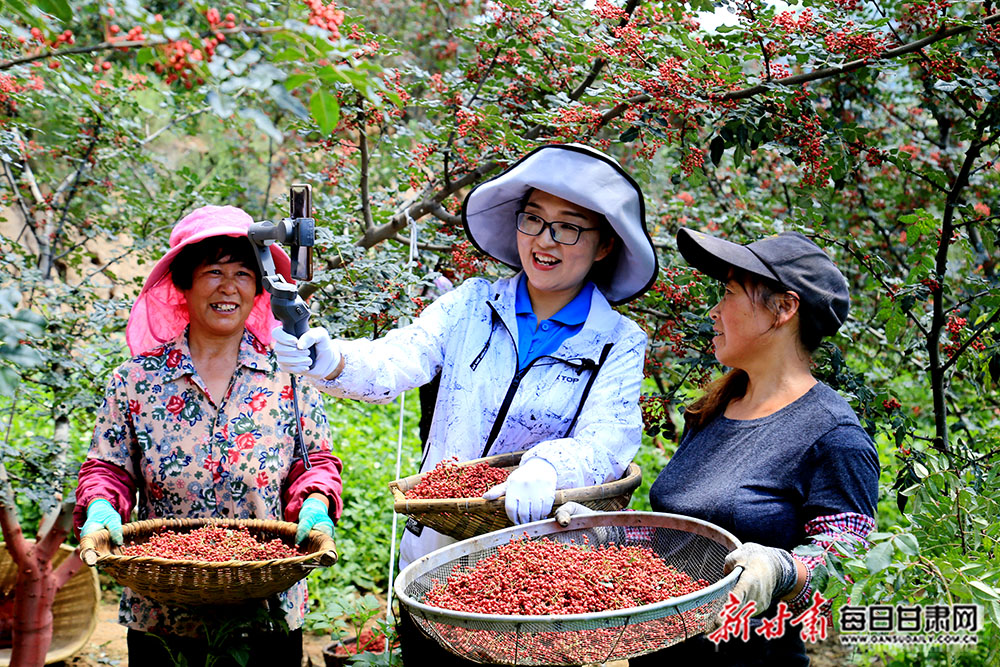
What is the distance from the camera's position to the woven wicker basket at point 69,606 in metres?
3.59

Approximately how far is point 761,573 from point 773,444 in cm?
38

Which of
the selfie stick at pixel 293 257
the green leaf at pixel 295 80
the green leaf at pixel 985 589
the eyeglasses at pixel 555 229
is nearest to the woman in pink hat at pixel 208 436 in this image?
the selfie stick at pixel 293 257

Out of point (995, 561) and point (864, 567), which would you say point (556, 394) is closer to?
point (864, 567)

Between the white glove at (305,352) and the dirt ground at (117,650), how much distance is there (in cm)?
213

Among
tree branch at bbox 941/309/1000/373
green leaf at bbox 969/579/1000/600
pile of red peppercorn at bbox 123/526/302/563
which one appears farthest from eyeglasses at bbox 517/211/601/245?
tree branch at bbox 941/309/1000/373

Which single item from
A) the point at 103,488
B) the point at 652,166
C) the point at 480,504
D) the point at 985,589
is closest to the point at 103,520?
the point at 103,488

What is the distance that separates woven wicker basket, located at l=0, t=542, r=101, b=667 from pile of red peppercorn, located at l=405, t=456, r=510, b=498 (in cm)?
230

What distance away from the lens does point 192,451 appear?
2.23 meters

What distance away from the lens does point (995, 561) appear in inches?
65.1

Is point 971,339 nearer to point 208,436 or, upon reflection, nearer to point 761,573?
point 761,573

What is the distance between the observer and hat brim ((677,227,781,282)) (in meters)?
1.91

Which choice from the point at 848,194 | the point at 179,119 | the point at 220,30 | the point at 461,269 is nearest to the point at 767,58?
the point at 461,269

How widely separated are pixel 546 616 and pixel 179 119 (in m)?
3.36

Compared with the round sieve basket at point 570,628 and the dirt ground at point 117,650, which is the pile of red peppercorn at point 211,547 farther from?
the dirt ground at point 117,650
